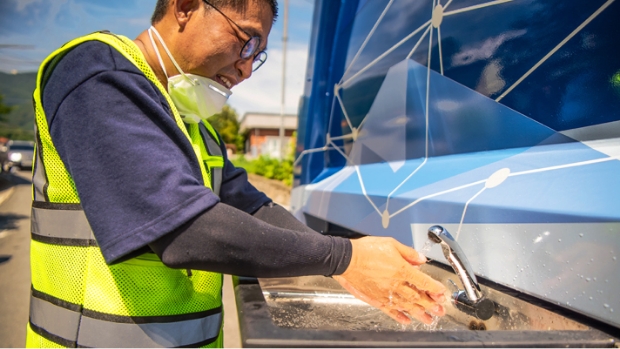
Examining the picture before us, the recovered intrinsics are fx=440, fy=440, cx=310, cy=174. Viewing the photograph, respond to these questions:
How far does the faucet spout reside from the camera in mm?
1117

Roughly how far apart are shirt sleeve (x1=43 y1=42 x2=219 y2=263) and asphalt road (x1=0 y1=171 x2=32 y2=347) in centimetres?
239

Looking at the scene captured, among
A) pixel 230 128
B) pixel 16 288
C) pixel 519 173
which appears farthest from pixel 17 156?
pixel 519 173

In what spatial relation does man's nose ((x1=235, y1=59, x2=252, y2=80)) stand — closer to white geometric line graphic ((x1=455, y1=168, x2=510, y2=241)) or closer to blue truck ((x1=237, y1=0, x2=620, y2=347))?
blue truck ((x1=237, y1=0, x2=620, y2=347))

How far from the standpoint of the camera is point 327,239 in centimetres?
95

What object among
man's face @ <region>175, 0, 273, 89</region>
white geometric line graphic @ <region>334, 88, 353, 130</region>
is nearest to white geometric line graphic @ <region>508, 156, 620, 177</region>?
man's face @ <region>175, 0, 273, 89</region>

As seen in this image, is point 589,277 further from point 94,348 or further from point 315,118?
point 315,118

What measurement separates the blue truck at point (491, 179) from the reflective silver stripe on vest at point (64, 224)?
0.40 metres

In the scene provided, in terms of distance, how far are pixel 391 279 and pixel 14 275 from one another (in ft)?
14.8

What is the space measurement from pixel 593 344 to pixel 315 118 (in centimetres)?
257

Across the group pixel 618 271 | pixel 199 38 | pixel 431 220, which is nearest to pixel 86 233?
pixel 199 38

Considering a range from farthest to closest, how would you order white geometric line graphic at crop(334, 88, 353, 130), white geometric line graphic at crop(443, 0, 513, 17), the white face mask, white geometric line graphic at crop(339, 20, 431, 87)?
white geometric line graphic at crop(334, 88, 353, 130) < white geometric line graphic at crop(339, 20, 431, 87) < white geometric line graphic at crop(443, 0, 513, 17) < the white face mask

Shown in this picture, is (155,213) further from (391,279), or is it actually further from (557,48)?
(557,48)

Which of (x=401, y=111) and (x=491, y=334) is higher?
(x=401, y=111)

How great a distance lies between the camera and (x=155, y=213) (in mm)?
795
